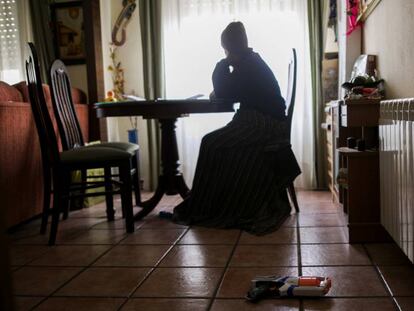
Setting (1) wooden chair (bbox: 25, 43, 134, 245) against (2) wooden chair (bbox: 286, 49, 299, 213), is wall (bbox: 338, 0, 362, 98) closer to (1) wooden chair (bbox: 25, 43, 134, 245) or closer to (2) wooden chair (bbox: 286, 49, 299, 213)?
(2) wooden chair (bbox: 286, 49, 299, 213)

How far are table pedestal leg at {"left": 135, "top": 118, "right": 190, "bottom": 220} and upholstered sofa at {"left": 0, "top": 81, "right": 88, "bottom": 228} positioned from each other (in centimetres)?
73

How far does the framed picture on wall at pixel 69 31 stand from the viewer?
434 centimetres

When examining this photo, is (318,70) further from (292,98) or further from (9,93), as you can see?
(9,93)

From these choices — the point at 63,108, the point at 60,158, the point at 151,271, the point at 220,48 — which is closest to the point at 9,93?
the point at 63,108

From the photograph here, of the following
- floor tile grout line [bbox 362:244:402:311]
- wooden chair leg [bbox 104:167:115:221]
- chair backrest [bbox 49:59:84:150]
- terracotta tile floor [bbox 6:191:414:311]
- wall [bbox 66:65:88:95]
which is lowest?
terracotta tile floor [bbox 6:191:414:311]

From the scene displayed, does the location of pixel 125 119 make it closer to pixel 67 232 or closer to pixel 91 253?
pixel 67 232

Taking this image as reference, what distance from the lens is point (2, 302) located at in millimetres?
487

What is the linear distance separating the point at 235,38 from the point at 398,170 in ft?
5.04

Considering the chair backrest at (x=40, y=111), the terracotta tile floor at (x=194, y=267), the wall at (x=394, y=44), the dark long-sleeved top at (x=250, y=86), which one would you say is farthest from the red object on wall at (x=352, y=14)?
the chair backrest at (x=40, y=111)

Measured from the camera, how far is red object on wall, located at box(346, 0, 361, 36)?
3299 mm

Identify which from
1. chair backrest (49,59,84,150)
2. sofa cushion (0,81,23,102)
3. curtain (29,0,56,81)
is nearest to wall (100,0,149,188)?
curtain (29,0,56,81)

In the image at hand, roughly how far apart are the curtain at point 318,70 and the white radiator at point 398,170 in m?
2.12

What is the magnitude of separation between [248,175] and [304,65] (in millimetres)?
1766

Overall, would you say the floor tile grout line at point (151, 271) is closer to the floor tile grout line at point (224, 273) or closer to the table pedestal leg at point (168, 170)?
the floor tile grout line at point (224, 273)
